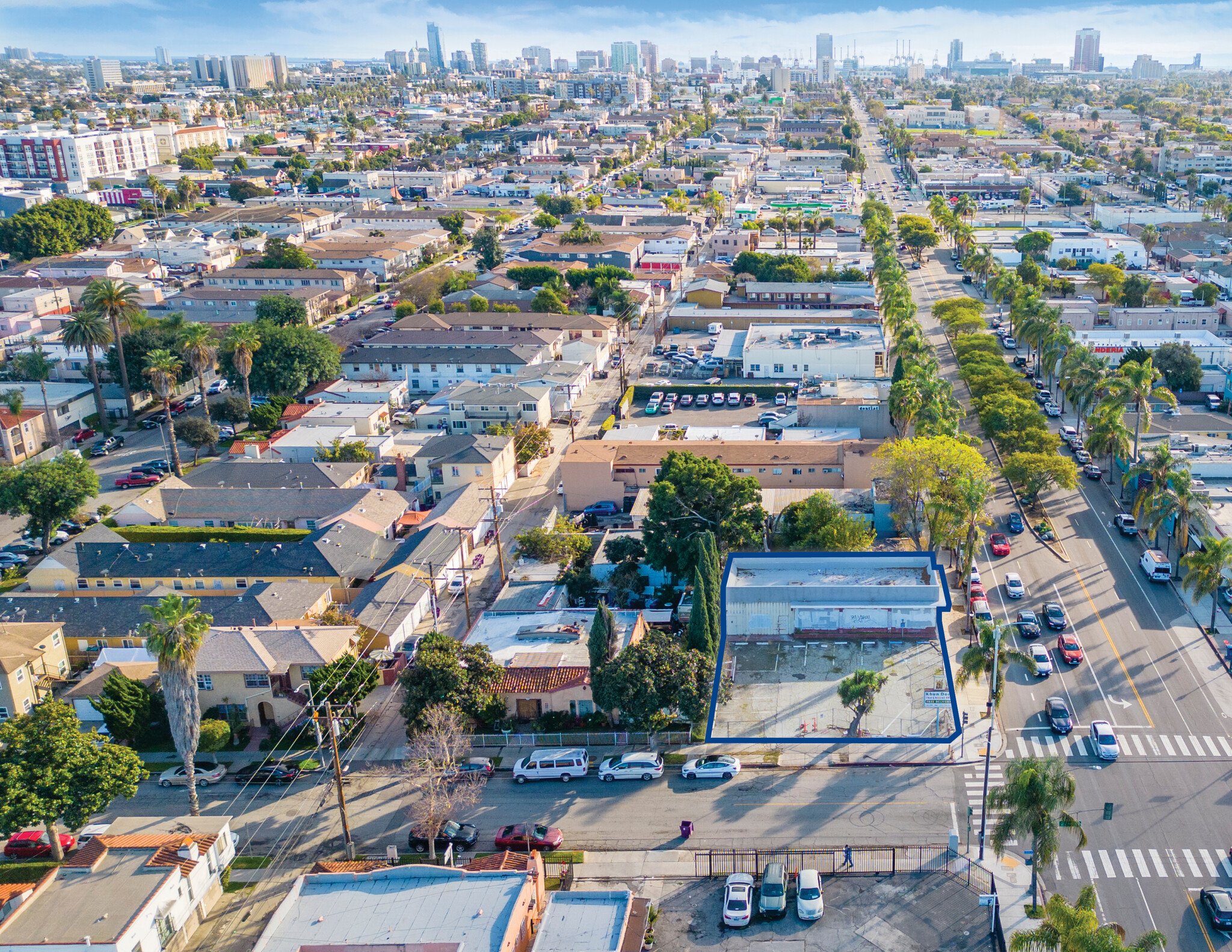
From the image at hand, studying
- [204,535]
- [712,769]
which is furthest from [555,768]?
[204,535]

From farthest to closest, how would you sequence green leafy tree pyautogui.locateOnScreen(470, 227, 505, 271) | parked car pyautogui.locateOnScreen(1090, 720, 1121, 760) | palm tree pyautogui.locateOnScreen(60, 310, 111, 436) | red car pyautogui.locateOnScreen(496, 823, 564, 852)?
green leafy tree pyautogui.locateOnScreen(470, 227, 505, 271) → palm tree pyautogui.locateOnScreen(60, 310, 111, 436) → parked car pyautogui.locateOnScreen(1090, 720, 1121, 760) → red car pyautogui.locateOnScreen(496, 823, 564, 852)

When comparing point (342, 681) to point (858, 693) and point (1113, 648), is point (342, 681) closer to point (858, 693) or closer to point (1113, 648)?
point (858, 693)

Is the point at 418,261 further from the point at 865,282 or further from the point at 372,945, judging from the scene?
the point at 372,945

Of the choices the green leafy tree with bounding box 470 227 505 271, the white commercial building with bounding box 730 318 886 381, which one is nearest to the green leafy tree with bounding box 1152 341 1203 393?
the white commercial building with bounding box 730 318 886 381

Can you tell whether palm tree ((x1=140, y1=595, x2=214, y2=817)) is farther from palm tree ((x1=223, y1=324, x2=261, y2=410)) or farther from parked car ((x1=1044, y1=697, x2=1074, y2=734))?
palm tree ((x1=223, y1=324, x2=261, y2=410))

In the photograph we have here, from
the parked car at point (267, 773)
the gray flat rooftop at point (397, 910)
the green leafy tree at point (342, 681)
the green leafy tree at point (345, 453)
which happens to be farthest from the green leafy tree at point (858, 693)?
the green leafy tree at point (345, 453)
